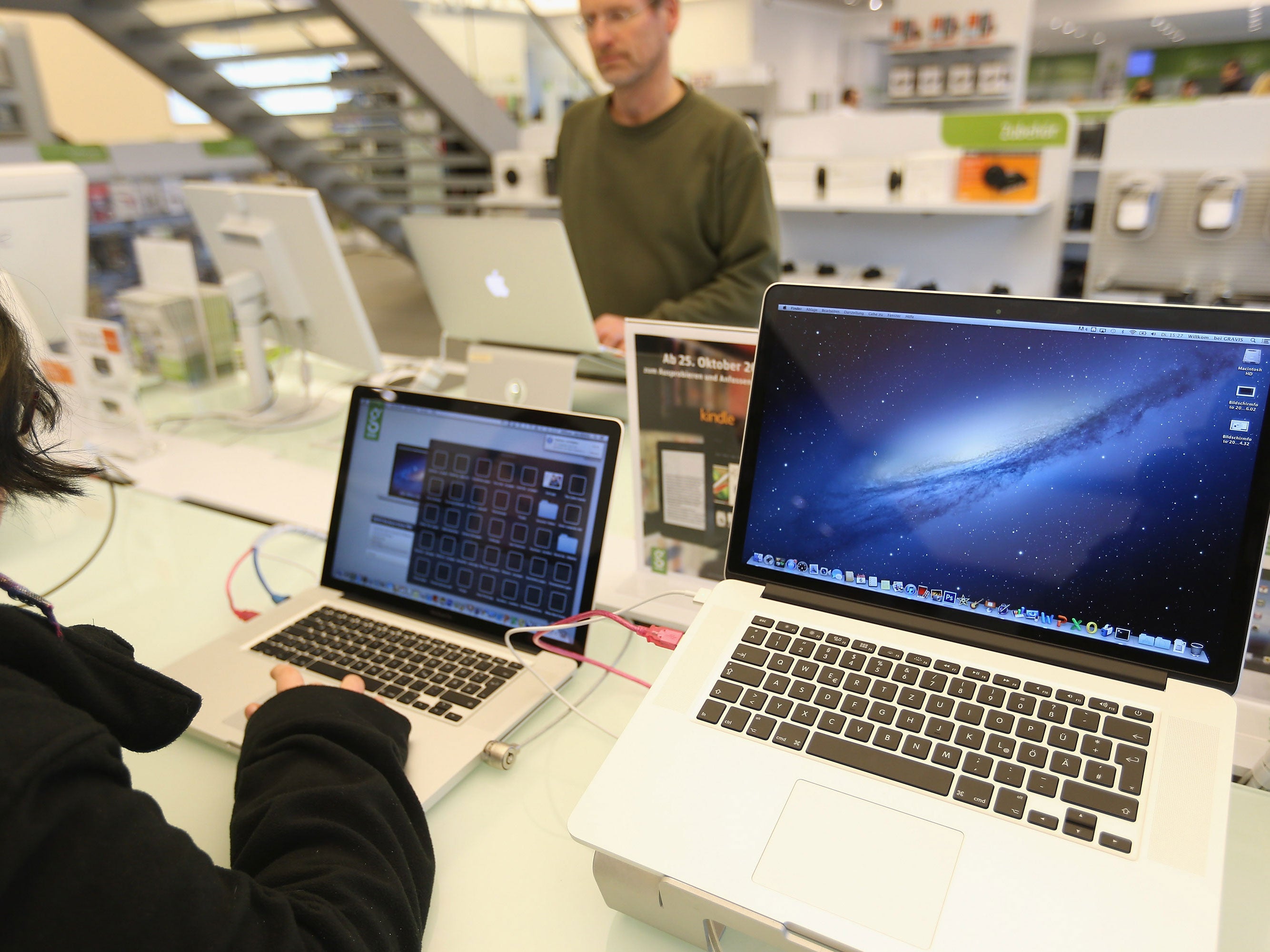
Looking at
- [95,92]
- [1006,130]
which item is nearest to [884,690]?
[1006,130]

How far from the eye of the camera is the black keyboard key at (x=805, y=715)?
608mm

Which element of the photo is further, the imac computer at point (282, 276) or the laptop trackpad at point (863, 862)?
the imac computer at point (282, 276)

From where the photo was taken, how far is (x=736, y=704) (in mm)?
627

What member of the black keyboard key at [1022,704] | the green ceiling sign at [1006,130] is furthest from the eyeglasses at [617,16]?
the green ceiling sign at [1006,130]

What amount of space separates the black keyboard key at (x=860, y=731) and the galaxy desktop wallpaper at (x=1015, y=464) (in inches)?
5.7

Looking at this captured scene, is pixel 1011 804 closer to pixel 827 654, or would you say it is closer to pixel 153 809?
pixel 827 654

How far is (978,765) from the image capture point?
56 cm

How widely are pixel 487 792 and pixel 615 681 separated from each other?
0.63 ft

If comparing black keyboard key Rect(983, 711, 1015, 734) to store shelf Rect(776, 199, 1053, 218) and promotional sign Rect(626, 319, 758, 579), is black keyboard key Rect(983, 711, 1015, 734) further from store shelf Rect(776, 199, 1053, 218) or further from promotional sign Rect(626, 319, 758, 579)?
store shelf Rect(776, 199, 1053, 218)

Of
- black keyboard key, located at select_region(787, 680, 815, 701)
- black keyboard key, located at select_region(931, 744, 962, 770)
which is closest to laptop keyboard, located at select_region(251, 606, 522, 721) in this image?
black keyboard key, located at select_region(787, 680, 815, 701)

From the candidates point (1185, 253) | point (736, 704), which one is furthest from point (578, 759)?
point (1185, 253)

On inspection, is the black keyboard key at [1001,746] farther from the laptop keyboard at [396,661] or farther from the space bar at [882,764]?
the laptop keyboard at [396,661]

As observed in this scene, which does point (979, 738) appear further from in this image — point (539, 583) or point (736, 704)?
point (539, 583)

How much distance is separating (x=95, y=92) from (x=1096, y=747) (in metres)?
9.37
